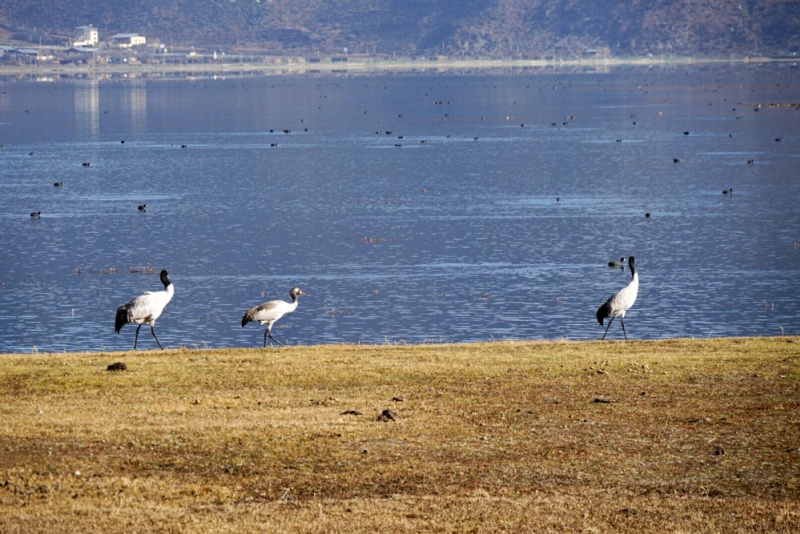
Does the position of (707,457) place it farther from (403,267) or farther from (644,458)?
(403,267)

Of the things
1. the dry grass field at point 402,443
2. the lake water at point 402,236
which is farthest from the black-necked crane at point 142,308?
the lake water at point 402,236

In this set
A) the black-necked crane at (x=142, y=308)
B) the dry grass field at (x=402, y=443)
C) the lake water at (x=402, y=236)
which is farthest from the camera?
the lake water at (x=402, y=236)

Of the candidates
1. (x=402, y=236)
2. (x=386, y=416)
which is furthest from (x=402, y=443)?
(x=402, y=236)

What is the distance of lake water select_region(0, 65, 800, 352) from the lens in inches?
1735

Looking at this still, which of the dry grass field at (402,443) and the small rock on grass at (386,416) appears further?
the small rock on grass at (386,416)

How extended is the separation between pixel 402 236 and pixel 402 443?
47.4 meters

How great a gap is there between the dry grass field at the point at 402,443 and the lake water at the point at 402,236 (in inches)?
628

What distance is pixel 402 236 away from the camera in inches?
2601

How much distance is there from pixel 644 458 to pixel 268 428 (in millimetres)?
5662

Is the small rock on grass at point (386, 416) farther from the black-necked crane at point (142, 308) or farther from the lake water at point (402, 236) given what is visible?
the lake water at point (402, 236)

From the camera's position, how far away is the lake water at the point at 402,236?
44.1 metres

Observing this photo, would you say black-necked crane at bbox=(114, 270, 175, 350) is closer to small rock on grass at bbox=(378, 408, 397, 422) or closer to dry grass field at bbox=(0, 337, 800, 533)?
dry grass field at bbox=(0, 337, 800, 533)

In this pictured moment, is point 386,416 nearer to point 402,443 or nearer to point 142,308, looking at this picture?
point 402,443

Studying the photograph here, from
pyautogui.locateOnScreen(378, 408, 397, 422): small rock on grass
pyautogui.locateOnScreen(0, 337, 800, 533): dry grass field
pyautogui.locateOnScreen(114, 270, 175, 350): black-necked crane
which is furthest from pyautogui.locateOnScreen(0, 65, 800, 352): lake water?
pyautogui.locateOnScreen(378, 408, 397, 422): small rock on grass
